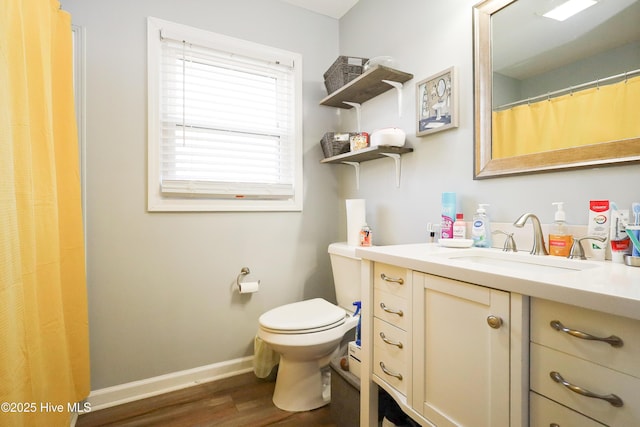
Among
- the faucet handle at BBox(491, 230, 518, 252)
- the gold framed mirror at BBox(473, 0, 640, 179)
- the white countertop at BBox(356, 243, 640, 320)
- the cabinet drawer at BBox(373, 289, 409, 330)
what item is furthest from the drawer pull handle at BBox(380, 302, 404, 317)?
the gold framed mirror at BBox(473, 0, 640, 179)

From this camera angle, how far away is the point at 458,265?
32.7 inches

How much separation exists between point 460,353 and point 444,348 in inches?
2.0

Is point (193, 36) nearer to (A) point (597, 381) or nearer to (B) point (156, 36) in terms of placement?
(B) point (156, 36)

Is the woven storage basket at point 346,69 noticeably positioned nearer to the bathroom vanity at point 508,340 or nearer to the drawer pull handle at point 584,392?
the bathroom vanity at point 508,340

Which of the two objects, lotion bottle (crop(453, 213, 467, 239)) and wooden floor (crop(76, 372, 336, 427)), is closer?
lotion bottle (crop(453, 213, 467, 239))

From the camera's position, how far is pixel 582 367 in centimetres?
60

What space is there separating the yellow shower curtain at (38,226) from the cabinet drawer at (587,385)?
4.07 ft

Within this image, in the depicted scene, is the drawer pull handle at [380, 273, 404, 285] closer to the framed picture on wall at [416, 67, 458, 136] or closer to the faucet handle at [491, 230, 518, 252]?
the faucet handle at [491, 230, 518, 252]

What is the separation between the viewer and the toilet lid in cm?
148

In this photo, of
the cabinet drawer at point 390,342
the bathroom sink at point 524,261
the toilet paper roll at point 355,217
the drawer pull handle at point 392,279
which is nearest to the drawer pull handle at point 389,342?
the cabinet drawer at point 390,342

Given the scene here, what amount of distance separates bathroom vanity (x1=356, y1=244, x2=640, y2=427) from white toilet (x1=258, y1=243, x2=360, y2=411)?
41 cm

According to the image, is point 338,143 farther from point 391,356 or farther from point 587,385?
point 587,385

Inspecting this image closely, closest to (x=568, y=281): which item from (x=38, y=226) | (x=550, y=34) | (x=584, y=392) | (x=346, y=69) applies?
(x=584, y=392)

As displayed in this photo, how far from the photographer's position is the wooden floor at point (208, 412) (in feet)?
4.88
